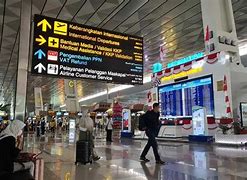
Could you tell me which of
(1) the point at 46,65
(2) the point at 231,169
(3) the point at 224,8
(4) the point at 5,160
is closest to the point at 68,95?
(3) the point at 224,8

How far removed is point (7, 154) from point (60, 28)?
4556 mm

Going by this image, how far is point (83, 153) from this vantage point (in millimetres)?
7293

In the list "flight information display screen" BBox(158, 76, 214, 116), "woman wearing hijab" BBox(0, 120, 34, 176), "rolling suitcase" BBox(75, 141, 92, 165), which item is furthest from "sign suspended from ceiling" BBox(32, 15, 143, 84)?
"flight information display screen" BBox(158, 76, 214, 116)

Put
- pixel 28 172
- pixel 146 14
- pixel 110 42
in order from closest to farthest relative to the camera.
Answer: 1. pixel 28 172
2. pixel 110 42
3. pixel 146 14

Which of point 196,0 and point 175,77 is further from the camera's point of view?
point 175,77

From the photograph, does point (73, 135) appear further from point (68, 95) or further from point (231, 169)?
point (231, 169)

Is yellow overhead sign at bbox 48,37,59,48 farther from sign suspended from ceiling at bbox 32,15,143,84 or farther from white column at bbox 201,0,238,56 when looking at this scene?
white column at bbox 201,0,238,56

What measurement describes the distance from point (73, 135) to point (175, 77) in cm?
979

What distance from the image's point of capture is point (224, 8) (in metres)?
12.3

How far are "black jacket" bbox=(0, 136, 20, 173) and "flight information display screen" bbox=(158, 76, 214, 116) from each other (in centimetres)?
1047

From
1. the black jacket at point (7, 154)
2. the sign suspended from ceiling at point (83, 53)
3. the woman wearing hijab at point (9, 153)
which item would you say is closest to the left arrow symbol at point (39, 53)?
the sign suspended from ceiling at point (83, 53)

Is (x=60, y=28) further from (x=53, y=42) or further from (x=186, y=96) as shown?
(x=186, y=96)

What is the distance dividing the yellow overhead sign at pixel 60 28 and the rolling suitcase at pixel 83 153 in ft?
9.83

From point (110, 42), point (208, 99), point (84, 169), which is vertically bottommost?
point (84, 169)
